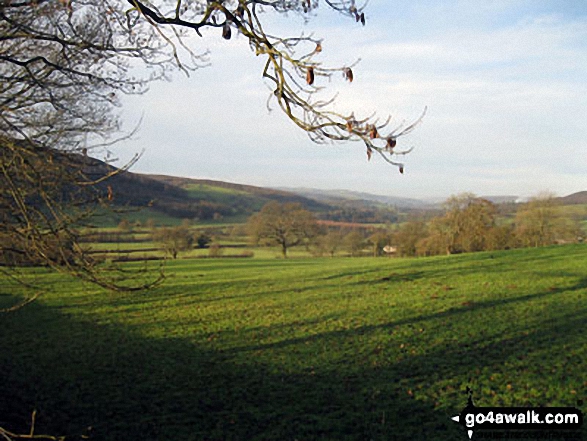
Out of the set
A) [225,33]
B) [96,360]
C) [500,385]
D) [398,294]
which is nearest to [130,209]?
[225,33]

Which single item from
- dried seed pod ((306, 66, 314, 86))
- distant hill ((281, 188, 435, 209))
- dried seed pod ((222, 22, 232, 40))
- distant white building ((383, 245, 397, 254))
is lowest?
distant white building ((383, 245, 397, 254))

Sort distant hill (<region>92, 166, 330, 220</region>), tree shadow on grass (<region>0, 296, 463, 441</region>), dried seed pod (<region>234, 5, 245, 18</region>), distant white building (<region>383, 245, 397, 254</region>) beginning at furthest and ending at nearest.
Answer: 1. distant white building (<region>383, 245, 397, 254</region>)
2. distant hill (<region>92, 166, 330, 220</region>)
3. tree shadow on grass (<region>0, 296, 463, 441</region>)
4. dried seed pod (<region>234, 5, 245, 18</region>)

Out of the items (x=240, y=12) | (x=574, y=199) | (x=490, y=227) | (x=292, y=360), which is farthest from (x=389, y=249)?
(x=240, y=12)

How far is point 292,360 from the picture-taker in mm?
8742

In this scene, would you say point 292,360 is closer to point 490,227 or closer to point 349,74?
point 349,74

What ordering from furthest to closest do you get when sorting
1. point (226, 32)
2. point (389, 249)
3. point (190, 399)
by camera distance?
1. point (389, 249)
2. point (190, 399)
3. point (226, 32)

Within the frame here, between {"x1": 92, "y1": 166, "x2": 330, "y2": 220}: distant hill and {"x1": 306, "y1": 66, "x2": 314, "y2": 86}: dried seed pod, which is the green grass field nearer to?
{"x1": 306, "y1": 66, "x2": 314, "y2": 86}: dried seed pod

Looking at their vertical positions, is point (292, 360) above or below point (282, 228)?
below

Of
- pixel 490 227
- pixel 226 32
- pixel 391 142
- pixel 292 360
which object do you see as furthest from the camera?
pixel 490 227

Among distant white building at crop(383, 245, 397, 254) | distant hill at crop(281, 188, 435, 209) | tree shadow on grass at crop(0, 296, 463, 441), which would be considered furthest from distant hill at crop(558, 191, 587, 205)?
tree shadow on grass at crop(0, 296, 463, 441)

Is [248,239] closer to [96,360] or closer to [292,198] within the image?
[292,198]

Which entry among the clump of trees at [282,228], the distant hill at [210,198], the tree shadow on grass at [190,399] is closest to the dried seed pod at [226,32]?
the tree shadow on grass at [190,399]

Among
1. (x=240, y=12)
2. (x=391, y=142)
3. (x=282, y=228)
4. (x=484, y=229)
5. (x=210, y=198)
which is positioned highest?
(x=210, y=198)

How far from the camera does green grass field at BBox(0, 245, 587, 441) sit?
600cm
